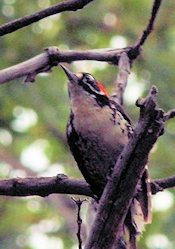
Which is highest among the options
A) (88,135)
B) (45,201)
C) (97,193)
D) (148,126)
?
(45,201)

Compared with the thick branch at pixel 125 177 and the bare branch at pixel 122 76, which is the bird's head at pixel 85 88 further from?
the thick branch at pixel 125 177

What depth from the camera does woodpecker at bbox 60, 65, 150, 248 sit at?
3.02m

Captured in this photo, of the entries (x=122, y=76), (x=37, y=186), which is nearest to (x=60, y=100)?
(x=122, y=76)

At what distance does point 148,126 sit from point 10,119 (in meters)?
4.35

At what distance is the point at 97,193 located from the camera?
288 cm

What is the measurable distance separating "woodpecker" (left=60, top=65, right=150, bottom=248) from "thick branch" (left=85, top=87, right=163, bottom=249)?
0.73 meters

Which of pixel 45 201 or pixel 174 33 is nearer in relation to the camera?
pixel 174 33

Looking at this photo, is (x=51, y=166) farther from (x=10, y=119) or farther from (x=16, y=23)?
(x=16, y=23)

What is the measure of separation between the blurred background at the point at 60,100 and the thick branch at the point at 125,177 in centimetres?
306

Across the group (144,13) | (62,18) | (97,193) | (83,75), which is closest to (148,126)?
(97,193)

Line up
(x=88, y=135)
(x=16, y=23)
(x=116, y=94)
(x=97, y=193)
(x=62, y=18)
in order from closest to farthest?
(x=16, y=23)
(x=97, y=193)
(x=88, y=135)
(x=116, y=94)
(x=62, y=18)

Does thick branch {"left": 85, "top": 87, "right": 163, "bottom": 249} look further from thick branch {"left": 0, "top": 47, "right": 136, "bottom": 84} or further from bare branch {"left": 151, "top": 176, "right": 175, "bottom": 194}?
thick branch {"left": 0, "top": 47, "right": 136, "bottom": 84}

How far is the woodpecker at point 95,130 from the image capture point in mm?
3023

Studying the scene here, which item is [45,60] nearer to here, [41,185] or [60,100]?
[41,185]
